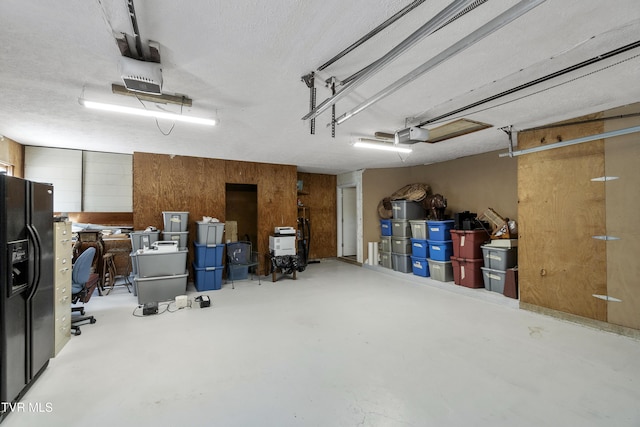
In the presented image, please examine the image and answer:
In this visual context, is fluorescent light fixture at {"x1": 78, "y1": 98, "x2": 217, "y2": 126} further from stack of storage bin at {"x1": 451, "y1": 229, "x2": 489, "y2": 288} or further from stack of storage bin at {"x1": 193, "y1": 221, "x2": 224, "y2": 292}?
stack of storage bin at {"x1": 451, "y1": 229, "x2": 489, "y2": 288}

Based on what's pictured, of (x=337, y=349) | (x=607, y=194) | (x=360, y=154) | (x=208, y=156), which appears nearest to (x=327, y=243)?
(x=360, y=154)

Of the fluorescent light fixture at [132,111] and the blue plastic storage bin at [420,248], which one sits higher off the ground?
the fluorescent light fixture at [132,111]

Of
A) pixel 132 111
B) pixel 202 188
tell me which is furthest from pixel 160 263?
pixel 132 111

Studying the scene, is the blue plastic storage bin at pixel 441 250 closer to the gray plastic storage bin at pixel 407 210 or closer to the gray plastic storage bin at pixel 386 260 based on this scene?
the gray plastic storage bin at pixel 407 210

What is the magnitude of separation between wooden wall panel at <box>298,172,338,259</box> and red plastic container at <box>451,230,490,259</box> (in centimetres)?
374

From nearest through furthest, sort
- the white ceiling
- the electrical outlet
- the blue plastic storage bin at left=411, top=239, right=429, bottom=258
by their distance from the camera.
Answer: the white ceiling → the electrical outlet → the blue plastic storage bin at left=411, top=239, right=429, bottom=258

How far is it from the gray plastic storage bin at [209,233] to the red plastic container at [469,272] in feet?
14.1

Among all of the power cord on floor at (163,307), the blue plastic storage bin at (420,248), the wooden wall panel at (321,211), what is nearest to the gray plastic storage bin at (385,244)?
the blue plastic storage bin at (420,248)

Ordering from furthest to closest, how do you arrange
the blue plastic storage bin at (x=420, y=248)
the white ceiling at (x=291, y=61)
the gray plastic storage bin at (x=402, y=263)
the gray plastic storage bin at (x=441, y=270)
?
the gray plastic storage bin at (x=402, y=263) → the blue plastic storage bin at (x=420, y=248) → the gray plastic storage bin at (x=441, y=270) → the white ceiling at (x=291, y=61)

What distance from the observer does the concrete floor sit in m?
1.88

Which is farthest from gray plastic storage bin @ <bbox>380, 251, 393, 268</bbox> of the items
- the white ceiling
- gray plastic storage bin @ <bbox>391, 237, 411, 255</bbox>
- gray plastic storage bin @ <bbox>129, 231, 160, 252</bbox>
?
gray plastic storage bin @ <bbox>129, 231, 160, 252</bbox>

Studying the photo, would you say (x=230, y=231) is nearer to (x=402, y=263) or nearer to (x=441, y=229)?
(x=402, y=263)

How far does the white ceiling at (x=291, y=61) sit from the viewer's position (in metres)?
1.58

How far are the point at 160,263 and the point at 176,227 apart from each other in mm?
859
